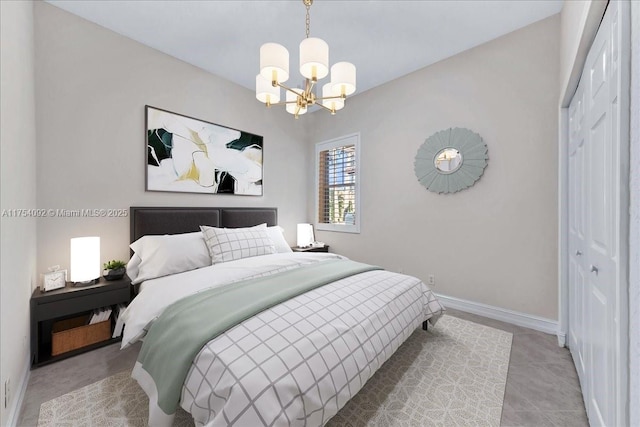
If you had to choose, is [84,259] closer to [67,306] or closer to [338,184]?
[67,306]

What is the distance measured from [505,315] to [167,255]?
11.0 feet

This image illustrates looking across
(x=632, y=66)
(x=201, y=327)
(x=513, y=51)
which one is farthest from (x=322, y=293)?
(x=513, y=51)

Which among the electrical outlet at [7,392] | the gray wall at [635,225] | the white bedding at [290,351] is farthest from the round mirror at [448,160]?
the electrical outlet at [7,392]

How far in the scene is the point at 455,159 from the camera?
2.94m

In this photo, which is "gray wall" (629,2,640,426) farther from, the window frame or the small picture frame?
the small picture frame

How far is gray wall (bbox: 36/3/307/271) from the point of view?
86.5 inches

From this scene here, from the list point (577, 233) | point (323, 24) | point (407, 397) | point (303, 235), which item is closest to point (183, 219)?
point (303, 235)

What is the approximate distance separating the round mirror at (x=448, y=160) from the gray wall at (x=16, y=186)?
11.4 feet

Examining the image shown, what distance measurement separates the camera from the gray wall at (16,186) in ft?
4.36

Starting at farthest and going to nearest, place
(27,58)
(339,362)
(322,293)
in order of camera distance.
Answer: (27,58) < (322,293) < (339,362)

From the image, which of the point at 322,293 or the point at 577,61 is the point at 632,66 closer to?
the point at 577,61

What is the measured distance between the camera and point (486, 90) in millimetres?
2754

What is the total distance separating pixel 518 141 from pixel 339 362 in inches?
106

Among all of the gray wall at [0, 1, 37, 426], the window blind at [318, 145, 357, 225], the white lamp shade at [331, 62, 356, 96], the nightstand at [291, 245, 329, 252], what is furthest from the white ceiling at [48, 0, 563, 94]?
the nightstand at [291, 245, 329, 252]
